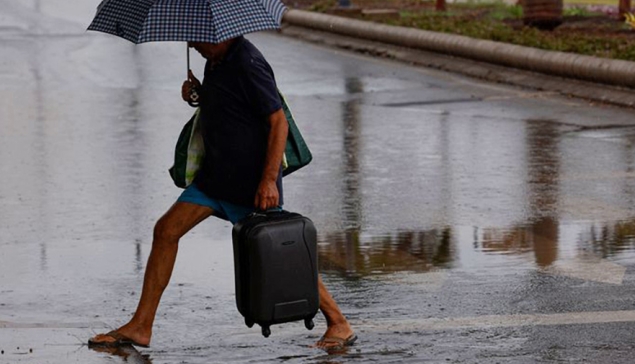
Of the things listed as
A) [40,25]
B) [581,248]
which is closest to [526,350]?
[581,248]

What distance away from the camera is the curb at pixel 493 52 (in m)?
17.6

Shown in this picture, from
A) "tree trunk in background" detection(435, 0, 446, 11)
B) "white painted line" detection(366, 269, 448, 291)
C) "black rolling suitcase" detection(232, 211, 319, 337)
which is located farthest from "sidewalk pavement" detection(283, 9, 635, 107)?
"black rolling suitcase" detection(232, 211, 319, 337)

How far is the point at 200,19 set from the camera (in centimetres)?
710

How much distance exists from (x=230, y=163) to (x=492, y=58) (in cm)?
1325

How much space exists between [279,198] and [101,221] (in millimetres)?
3794

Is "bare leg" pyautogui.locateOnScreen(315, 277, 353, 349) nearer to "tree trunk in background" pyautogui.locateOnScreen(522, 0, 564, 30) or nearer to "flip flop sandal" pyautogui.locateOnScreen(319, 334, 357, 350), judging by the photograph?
"flip flop sandal" pyautogui.locateOnScreen(319, 334, 357, 350)

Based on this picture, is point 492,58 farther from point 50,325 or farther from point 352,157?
point 50,325

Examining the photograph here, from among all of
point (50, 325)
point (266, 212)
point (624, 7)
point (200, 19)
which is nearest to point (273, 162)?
point (266, 212)

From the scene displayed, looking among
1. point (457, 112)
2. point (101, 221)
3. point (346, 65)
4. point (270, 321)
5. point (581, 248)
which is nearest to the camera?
point (270, 321)

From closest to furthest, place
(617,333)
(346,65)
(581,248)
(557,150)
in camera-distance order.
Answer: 1. (617,333)
2. (581,248)
3. (557,150)
4. (346,65)

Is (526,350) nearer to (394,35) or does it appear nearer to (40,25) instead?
(394,35)

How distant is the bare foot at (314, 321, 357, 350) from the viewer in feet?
24.3

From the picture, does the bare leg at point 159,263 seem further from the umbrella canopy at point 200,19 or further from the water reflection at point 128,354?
the umbrella canopy at point 200,19

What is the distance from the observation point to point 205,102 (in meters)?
7.28
